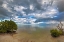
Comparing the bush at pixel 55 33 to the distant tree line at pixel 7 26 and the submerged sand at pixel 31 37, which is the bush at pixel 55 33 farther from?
the distant tree line at pixel 7 26

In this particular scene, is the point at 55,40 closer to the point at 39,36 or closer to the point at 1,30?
the point at 39,36

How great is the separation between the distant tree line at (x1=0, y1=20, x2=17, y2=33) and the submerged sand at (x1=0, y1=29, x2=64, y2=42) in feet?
0.45

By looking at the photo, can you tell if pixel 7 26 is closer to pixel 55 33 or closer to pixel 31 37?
pixel 31 37

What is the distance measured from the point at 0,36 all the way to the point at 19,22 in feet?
2.11

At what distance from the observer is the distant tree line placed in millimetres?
3627

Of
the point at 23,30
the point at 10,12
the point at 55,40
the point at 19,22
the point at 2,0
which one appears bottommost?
the point at 55,40

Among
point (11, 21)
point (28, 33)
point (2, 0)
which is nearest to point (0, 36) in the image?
point (11, 21)

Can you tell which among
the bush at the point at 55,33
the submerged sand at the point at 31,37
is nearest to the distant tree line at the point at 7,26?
the submerged sand at the point at 31,37

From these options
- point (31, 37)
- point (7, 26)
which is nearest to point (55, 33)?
point (31, 37)

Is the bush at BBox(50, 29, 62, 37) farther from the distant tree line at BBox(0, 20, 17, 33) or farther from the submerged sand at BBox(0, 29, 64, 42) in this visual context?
the distant tree line at BBox(0, 20, 17, 33)

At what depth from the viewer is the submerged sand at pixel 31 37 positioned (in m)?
3.55

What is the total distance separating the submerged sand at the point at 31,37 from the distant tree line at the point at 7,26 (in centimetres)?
14

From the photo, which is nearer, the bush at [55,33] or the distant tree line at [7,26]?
the bush at [55,33]

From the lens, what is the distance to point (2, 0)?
3.70m
